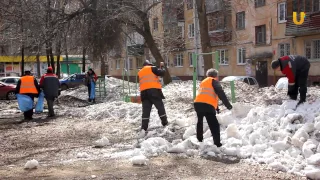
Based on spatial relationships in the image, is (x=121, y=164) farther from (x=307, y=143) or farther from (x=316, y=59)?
(x=316, y=59)

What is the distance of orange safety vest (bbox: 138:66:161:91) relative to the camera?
29.8ft

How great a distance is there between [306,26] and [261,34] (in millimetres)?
5318

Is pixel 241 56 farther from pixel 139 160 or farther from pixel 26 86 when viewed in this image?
pixel 139 160

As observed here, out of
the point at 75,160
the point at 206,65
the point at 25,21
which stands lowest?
the point at 75,160

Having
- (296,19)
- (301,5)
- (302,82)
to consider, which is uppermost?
(301,5)

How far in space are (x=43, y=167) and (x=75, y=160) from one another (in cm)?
63

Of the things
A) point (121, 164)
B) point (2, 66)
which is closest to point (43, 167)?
point (121, 164)

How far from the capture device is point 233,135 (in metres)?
7.45

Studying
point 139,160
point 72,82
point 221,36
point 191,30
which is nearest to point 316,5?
point 221,36

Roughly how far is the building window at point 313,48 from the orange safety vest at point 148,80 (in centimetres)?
2012

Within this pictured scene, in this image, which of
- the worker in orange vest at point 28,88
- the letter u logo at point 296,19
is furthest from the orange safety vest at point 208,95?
the letter u logo at point 296,19

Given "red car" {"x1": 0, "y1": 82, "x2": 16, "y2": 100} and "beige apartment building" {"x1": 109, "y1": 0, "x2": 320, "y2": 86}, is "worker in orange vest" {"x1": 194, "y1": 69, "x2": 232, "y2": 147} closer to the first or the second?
"beige apartment building" {"x1": 109, "y1": 0, "x2": 320, "y2": 86}

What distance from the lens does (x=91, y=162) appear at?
6.68 metres

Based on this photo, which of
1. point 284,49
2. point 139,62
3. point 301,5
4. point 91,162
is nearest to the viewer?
point 91,162
